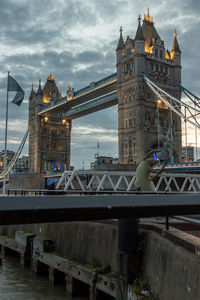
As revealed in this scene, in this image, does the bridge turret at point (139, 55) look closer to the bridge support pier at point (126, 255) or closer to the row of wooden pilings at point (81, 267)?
the row of wooden pilings at point (81, 267)

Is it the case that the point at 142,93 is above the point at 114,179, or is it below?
above

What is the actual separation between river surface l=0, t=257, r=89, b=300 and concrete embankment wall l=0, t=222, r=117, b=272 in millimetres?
1678

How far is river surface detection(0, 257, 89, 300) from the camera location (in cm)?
1405

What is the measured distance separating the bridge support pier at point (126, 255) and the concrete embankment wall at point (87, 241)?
1223mm

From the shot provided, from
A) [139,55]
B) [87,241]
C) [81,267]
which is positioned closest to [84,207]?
[81,267]

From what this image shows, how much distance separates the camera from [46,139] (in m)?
81.6

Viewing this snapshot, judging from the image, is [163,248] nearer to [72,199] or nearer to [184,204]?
[184,204]

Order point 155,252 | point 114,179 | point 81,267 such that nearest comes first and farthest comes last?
1. point 155,252
2. point 81,267
3. point 114,179

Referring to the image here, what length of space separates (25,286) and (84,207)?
1182cm

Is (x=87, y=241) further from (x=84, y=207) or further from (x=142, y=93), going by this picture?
(x=142, y=93)

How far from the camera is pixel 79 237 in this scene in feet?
50.0

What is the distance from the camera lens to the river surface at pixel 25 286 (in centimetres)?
1405

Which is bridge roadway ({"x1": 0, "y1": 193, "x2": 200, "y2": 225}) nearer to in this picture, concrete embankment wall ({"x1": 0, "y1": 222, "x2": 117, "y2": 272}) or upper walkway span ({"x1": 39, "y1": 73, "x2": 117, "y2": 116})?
concrete embankment wall ({"x1": 0, "y1": 222, "x2": 117, "y2": 272})

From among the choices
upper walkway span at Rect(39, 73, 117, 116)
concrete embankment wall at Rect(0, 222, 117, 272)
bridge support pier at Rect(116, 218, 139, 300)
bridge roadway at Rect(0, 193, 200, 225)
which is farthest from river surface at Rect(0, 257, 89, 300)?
upper walkway span at Rect(39, 73, 117, 116)
